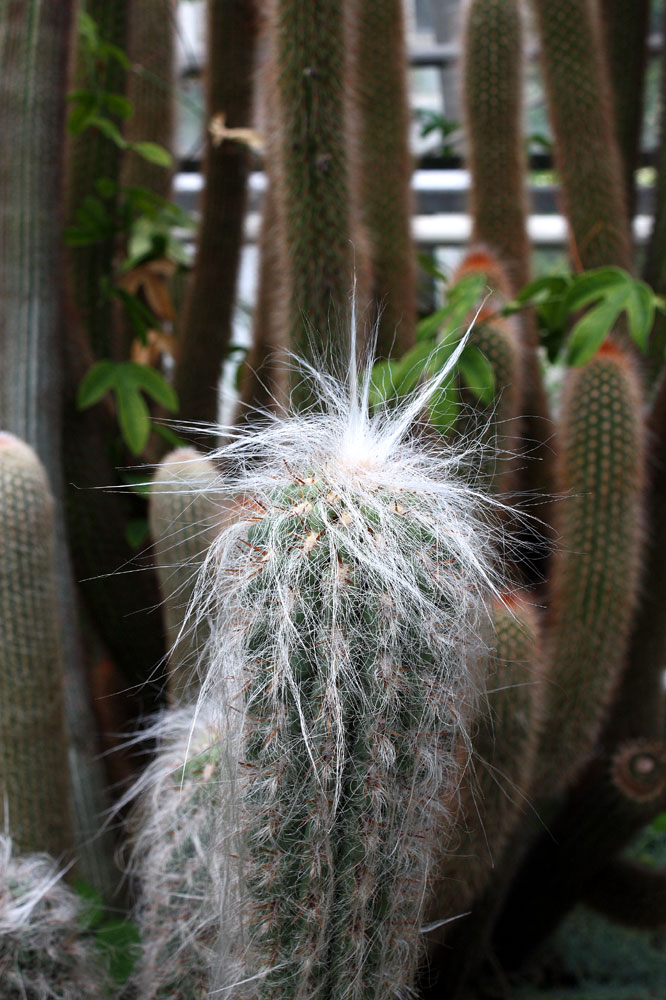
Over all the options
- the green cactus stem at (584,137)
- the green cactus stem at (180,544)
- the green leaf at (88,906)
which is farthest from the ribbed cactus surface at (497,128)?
the green leaf at (88,906)

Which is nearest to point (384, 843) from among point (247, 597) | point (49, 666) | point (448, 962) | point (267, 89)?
point (247, 597)

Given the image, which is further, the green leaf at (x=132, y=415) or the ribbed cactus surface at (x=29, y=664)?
the green leaf at (x=132, y=415)

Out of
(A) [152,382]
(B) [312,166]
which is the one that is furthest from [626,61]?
(A) [152,382]

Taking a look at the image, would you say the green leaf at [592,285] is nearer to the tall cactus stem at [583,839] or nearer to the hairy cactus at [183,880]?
the tall cactus stem at [583,839]

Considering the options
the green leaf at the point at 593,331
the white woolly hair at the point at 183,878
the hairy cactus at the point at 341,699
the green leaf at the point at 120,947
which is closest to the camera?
the hairy cactus at the point at 341,699

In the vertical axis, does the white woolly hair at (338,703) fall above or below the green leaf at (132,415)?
below

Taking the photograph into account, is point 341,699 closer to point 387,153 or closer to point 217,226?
point 387,153

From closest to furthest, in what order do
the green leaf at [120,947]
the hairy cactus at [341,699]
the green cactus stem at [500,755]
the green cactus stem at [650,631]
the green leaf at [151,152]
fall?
the hairy cactus at [341,699] < the green cactus stem at [500,755] < the green leaf at [120,947] < the green cactus stem at [650,631] < the green leaf at [151,152]
